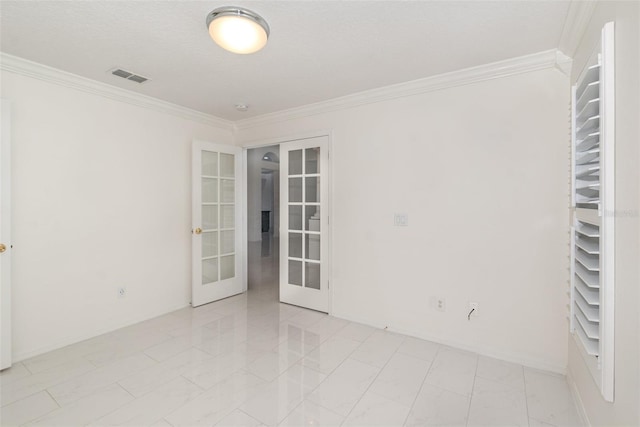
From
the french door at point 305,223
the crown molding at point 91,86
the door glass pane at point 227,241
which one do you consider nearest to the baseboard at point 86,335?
the door glass pane at point 227,241

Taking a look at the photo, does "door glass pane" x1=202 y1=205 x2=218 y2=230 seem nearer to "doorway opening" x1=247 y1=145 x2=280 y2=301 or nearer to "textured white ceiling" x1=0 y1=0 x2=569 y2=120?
"doorway opening" x1=247 y1=145 x2=280 y2=301

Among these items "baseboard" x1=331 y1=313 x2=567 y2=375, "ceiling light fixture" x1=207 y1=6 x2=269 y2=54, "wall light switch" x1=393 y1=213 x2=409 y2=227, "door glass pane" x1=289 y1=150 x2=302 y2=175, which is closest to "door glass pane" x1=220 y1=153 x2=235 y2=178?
"door glass pane" x1=289 y1=150 x2=302 y2=175

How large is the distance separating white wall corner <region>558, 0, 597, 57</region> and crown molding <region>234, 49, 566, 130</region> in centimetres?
13

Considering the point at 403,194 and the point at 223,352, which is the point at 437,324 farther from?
the point at 223,352

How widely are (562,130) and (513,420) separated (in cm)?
209

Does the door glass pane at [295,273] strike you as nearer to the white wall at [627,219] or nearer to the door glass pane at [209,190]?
the door glass pane at [209,190]

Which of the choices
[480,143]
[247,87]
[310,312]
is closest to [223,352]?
[310,312]

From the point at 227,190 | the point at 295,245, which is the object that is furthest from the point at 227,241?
the point at 295,245

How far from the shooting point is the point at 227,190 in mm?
4215

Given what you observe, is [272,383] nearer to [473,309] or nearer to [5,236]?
[473,309]

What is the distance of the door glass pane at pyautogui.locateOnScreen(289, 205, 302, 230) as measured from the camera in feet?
12.4

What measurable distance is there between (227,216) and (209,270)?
2.55 feet

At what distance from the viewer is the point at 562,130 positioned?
7.57ft

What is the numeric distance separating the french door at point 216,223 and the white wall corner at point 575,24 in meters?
3.64
